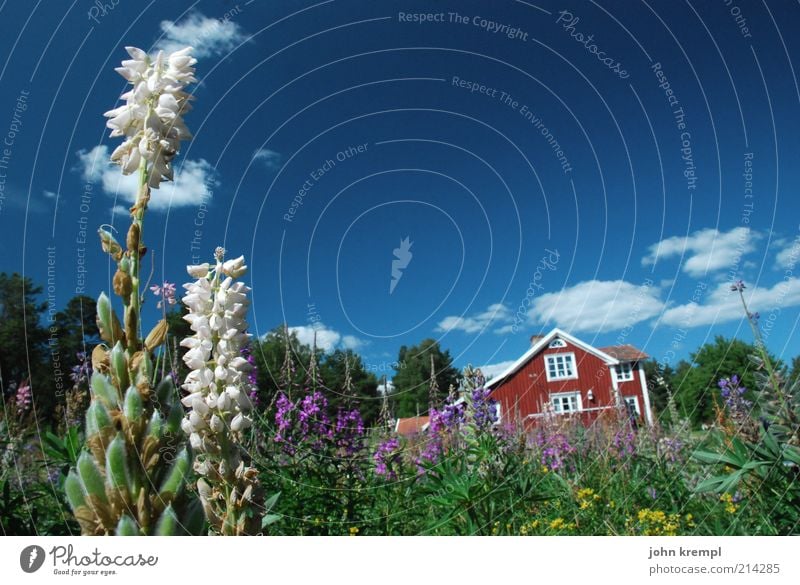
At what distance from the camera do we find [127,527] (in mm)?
939

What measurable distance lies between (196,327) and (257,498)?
1.60 feet

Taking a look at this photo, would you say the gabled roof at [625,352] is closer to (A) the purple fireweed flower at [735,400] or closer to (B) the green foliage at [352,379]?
(A) the purple fireweed flower at [735,400]

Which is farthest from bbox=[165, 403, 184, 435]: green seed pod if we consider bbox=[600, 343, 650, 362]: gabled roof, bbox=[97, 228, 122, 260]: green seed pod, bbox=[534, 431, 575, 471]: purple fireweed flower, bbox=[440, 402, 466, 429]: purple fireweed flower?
bbox=[534, 431, 575, 471]: purple fireweed flower

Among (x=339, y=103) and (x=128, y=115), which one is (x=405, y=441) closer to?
(x=339, y=103)

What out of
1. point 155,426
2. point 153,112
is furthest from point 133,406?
point 153,112

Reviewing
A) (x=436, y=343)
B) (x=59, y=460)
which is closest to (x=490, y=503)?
(x=436, y=343)

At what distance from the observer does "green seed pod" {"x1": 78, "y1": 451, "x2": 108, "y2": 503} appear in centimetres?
96

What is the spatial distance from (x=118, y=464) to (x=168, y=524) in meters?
0.14

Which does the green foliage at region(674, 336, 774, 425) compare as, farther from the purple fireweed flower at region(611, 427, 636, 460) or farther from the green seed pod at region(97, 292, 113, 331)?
the green seed pod at region(97, 292, 113, 331)

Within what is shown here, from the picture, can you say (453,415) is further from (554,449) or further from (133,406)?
(133,406)
